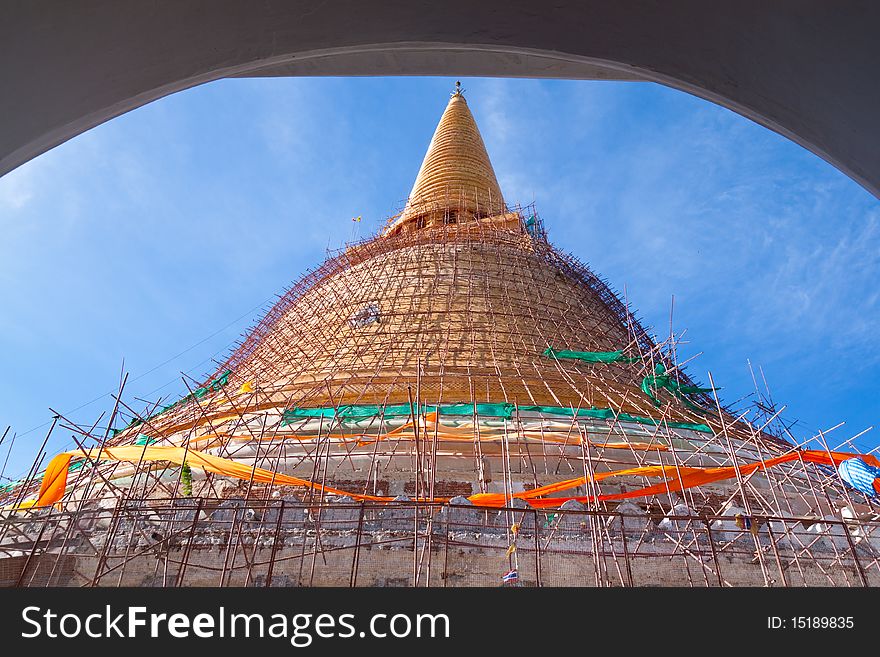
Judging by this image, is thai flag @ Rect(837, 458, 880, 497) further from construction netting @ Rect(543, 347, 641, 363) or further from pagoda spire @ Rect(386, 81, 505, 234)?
→ pagoda spire @ Rect(386, 81, 505, 234)

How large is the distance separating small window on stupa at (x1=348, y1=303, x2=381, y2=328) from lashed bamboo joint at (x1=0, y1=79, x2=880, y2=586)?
0.04 meters

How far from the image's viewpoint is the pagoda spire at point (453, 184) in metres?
21.1

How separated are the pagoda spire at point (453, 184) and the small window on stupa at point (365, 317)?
6512mm

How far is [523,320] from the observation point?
551 inches

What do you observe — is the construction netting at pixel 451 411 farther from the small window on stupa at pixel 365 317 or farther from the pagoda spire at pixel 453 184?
the pagoda spire at pixel 453 184

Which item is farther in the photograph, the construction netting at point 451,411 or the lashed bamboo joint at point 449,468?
the construction netting at point 451,411

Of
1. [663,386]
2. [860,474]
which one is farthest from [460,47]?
[663,386]

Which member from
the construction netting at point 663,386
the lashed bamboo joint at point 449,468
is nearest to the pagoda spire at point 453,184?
the lashed bamboo joint at point 449,468

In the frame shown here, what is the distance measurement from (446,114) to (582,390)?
1882 centimetres

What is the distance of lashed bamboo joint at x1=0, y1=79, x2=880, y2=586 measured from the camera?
24.1ft
